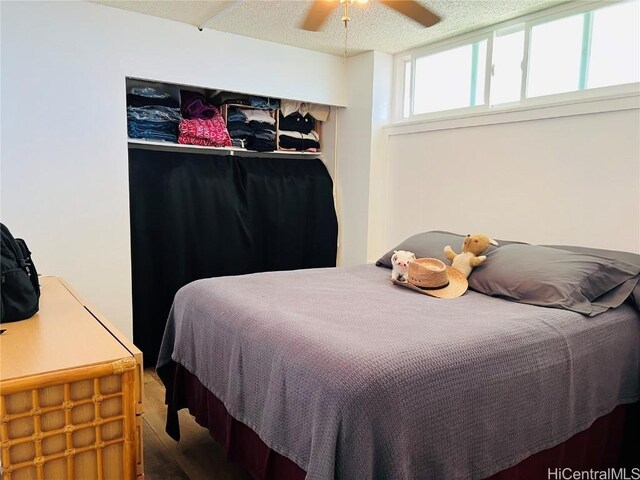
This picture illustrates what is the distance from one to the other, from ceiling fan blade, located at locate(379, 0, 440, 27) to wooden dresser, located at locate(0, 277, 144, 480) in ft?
6.03

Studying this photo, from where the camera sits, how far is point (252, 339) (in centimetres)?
160

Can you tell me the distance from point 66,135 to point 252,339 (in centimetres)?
193

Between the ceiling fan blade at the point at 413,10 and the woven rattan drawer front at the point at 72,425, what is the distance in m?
1.87

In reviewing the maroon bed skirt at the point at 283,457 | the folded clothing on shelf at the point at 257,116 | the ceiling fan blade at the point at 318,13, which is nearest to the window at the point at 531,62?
the folded clothing on shelf at the point at 257,116

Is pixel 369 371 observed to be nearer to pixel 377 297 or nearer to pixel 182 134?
pixel 377 297

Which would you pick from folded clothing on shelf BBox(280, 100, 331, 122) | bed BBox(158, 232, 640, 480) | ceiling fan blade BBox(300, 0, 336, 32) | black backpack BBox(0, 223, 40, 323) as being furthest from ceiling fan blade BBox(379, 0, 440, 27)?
black backpack BBox(0, 223, 40, 323)

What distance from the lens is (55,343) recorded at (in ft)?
4.50

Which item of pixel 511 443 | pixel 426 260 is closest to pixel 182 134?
pixel 426 260

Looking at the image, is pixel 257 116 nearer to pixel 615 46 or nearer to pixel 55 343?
pixel 615 46

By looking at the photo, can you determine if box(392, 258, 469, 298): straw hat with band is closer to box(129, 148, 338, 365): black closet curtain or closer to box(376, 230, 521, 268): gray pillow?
box(376, 230, 521, 268): gray pillow

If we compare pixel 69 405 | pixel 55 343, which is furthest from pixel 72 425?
pixel 55 343

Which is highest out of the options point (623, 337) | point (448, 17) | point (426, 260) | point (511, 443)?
point (448, 17)

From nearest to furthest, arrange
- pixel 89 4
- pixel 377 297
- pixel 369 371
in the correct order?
1. pixel 369 371
2. pixel 377 297
3. pixel 89 4

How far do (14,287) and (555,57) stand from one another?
9.71 feet
